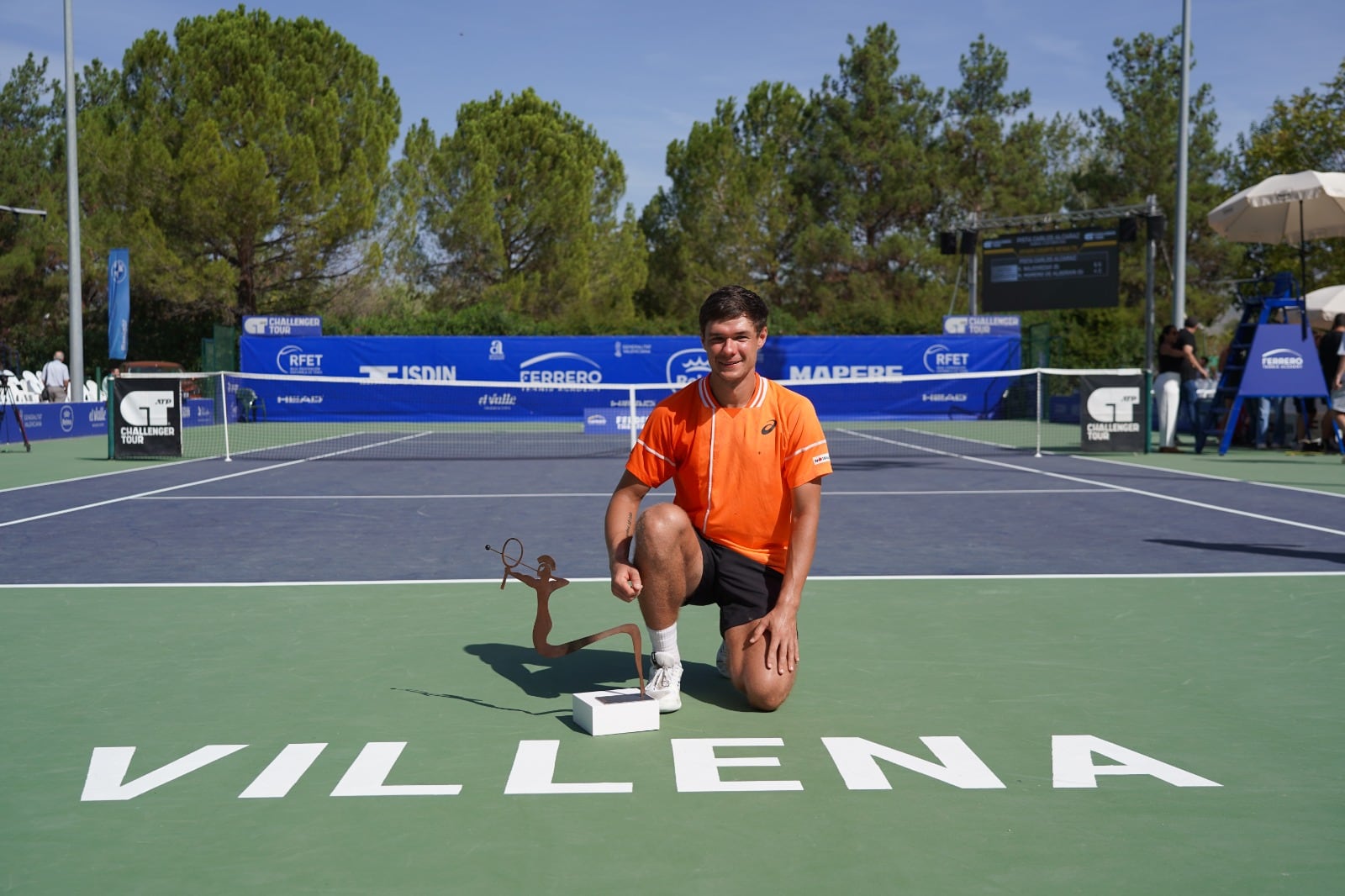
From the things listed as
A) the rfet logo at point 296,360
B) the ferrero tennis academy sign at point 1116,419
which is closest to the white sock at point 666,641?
the ferrero tennis academy sign at point 1116,419

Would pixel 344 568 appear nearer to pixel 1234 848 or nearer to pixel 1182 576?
pixel 1182 576

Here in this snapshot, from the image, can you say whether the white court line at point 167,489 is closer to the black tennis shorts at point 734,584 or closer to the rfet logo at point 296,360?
the black tennis shorts at point 734,584

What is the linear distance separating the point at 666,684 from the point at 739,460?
2.70 ft

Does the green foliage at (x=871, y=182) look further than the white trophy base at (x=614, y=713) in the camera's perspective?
Yes

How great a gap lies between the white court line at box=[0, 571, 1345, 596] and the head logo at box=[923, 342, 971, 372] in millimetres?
26153

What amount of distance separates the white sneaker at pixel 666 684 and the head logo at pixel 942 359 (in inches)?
1170

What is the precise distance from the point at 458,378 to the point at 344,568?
24518mm

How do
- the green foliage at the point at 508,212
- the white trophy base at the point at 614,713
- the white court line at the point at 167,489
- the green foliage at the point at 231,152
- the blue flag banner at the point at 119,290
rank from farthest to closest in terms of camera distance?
the green foliage at the point at 508,212, the green foliage at the point at 231,152, the blue flag banner at the point at 119,290, the white court line at the point at 167,489, the white trophy base at the point at 614,713

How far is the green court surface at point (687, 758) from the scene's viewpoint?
10.00ft

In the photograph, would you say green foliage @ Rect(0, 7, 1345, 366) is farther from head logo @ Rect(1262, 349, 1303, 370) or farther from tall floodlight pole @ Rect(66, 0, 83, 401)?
head logo @ Rect(1262, 349, 1303, 370)

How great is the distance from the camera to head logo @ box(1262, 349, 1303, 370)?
17.2m

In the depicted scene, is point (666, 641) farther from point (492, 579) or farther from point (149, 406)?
point (149, 406)

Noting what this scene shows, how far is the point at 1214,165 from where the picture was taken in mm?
49469

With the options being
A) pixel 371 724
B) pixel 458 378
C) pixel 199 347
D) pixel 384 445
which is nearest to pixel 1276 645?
pixel 371 724
